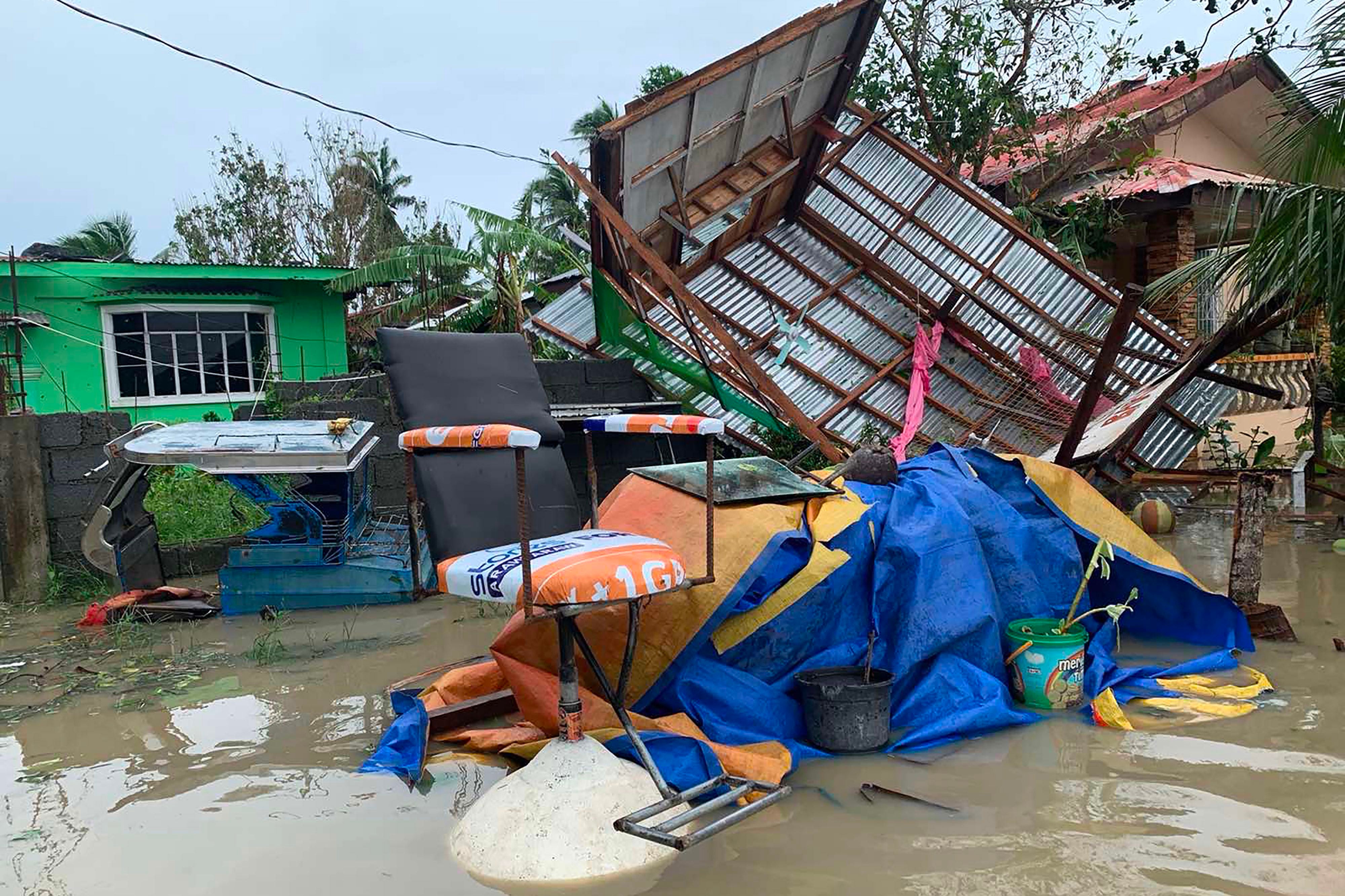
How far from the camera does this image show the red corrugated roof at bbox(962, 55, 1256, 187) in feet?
37.9

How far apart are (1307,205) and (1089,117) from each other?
7918mm

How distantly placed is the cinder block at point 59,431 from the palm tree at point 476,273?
4.37m

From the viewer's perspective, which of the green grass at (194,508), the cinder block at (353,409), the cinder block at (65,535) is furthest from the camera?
the cinder block at (353,409)

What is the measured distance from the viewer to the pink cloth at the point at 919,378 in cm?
721

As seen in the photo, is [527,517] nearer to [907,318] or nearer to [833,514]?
[833,514]

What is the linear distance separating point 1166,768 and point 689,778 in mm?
1576

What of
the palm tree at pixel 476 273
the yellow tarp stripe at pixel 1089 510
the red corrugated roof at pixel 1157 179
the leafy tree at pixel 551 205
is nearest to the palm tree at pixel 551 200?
the leafy tree at pixel 551 205

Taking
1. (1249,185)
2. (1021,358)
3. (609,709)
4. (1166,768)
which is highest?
(1249,185)

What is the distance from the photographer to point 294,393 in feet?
28.8

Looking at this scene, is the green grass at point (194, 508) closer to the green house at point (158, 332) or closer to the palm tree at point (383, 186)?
the green house at point (158, 332)

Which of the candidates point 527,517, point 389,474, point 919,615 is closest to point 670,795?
point 527,517

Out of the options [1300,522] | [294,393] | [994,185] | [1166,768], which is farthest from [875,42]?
[1166,768]

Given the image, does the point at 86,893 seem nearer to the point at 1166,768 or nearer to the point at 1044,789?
the point at 1044,789

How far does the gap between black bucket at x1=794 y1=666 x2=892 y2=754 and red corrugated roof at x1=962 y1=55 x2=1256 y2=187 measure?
31.3 ft
